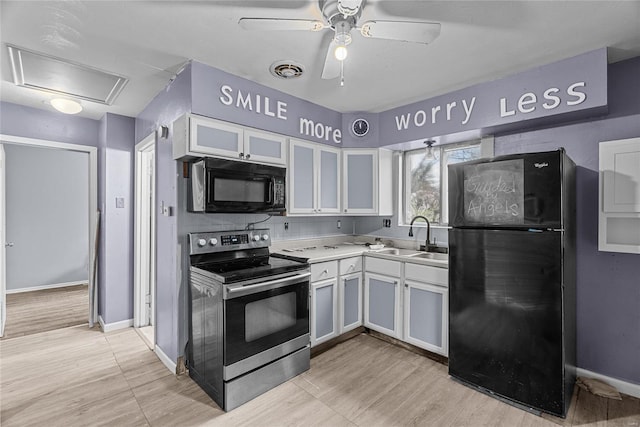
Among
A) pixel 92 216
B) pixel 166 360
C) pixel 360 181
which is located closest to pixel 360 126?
pixel 360 181

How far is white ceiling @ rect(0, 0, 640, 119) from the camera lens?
1720 millimetres

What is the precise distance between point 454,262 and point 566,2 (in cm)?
170

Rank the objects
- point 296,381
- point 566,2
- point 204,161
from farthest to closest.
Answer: point 296,381 < point 204,161 < point 566,2

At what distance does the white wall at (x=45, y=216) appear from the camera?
4.81 metres

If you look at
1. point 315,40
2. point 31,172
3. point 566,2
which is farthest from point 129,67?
point 31,172

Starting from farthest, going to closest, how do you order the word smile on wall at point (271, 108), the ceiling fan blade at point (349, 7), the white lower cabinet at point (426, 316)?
the white lower cabinet at point (426, 316) → the word smile on wall at point (271, 108) → the ceiling fan blade at point (349, 7)

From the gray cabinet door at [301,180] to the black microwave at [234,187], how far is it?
271mm

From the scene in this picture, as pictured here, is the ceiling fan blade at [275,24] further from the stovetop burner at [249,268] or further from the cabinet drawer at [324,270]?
the cabinet drawer at [324,270]

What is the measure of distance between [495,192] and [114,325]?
4007 millimetres

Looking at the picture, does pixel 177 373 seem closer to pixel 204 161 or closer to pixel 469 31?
pixel 204 161

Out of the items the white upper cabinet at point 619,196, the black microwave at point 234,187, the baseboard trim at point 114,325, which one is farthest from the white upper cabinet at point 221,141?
the white upper cabinet at point 619,196

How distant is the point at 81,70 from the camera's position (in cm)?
245

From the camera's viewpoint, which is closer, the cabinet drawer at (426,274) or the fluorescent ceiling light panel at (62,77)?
the fluorescent ceiling light panel at (62,77)

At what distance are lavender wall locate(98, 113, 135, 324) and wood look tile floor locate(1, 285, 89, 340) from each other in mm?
600
